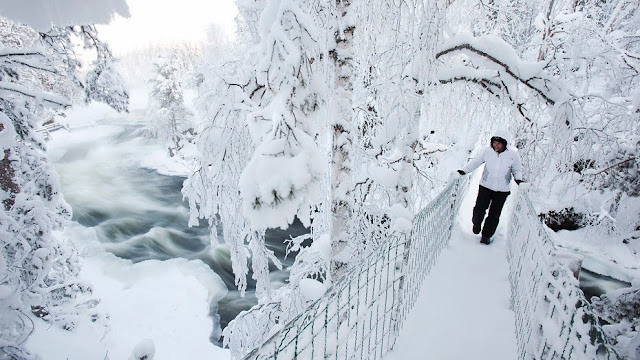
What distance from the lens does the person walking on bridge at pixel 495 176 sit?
16.8ft

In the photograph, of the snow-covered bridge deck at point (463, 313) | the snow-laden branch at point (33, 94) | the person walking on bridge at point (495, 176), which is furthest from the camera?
the person walking on bridge at point (495, 176)

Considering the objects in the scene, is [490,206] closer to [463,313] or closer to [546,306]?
[463,313]

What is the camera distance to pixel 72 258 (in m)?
10.1

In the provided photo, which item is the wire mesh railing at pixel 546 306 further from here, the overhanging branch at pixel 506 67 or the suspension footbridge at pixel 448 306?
the overhanging branch at pixel 506 67

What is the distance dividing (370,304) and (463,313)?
186 cm

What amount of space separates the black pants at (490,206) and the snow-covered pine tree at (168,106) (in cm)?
3202

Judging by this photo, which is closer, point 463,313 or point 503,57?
point 503,57

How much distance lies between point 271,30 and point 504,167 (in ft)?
14.6

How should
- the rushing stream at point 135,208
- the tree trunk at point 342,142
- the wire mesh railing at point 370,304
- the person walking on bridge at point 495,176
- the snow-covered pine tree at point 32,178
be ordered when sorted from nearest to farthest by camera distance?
1. the wire mesh railing at point 370,304
2. the tree trunk at point 342,142
3. the snow-covered pine tree at point 32,178
4. the person walking on bridge at point 495,176
5. the rushing stream at point 135,208

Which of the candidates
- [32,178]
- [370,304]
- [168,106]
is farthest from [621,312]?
[168,106]

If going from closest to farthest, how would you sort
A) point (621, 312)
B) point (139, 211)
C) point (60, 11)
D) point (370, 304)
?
point (60, 11) → point (370, 304) → point (621, 312) → point (139, 211)

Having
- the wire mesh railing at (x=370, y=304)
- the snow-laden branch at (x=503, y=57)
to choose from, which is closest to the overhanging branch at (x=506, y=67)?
the snow-laden branch at (x=503, y=57)

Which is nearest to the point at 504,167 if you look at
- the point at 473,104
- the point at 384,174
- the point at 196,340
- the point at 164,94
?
the point at 473,104

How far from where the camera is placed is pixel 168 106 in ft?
106
